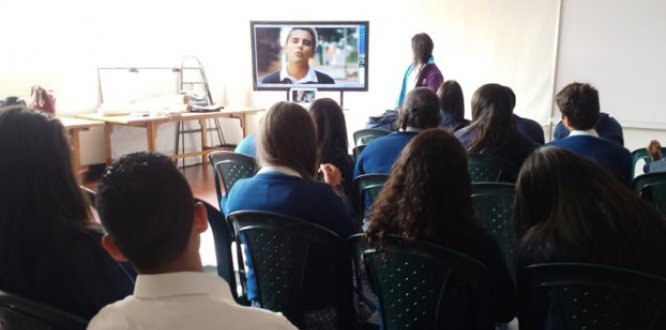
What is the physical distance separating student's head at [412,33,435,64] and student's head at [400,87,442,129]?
196 centimetres

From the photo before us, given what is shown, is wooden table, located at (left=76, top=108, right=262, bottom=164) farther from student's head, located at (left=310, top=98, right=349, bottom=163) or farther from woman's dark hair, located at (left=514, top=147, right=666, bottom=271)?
woman's dark hair, located at (left=514, top=147, right=666, bottom=271)

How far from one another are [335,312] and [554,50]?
175 inches

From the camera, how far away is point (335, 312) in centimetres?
183

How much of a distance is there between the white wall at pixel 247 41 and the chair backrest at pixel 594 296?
4.52 m

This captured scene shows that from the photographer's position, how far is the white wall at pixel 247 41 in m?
5.47

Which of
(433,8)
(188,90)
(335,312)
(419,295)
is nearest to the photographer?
(419,295)

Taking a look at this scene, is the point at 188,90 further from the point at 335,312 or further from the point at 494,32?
the point at 335,312

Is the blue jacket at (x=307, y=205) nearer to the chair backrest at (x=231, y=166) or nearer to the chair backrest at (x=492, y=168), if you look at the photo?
the chair backrest at (x=231, y=166)

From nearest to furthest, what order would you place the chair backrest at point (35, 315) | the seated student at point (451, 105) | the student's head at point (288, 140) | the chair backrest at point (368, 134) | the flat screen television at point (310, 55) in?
1. the chair backrest at point (35, 315)
2. the student's head at point (288, 140)
3. the seated student at point (451, 105)
4. the chair backrest at point (368, 134)
5. the flat screen television at point (310, 55)

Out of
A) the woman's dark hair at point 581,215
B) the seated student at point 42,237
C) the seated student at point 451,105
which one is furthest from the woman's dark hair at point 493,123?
the seated student at point 42,237

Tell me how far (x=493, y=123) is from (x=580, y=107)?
42 cm

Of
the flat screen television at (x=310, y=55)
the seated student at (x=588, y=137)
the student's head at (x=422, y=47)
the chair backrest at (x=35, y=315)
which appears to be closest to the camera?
the chair backrest at (x=35, y=315)

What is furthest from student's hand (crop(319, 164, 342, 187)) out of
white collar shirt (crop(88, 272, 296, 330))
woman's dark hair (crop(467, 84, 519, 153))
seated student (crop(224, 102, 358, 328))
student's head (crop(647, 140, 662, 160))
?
student's head (crop(647, 140, 662, 160))

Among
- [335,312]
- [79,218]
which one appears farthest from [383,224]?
[79,218]
